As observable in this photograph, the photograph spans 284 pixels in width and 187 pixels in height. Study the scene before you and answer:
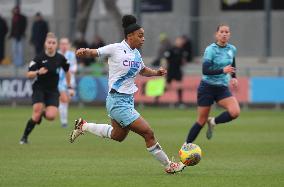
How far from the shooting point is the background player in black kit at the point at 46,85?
2009cm

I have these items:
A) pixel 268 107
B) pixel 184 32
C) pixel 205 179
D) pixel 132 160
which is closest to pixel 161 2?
pixel 184 32

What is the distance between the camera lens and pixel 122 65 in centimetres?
1434

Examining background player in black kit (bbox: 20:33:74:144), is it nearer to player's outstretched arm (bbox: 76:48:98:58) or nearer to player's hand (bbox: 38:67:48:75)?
player's hand (bbox: 38:67:48:75)

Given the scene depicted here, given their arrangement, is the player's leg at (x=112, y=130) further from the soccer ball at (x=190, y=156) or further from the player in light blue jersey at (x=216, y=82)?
the player in light blue jersey at (x=216, y=82)

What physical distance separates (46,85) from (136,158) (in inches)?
154

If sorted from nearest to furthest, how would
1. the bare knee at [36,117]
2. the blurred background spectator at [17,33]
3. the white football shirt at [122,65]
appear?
the white football shirt at [122,65], the bare knee at [36,117], the blurred background spectator at [17,33]

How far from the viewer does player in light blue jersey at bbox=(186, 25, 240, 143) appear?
17625mm

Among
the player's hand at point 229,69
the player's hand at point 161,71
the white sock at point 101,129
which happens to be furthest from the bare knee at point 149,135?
the player's hand at point 229,69

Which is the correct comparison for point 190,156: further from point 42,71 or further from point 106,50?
point 42,71

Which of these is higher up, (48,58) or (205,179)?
(48,58)

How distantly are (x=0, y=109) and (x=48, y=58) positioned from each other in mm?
13672

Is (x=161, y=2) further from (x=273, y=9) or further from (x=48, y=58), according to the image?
(x=48, y=58)

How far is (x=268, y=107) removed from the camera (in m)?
34.7

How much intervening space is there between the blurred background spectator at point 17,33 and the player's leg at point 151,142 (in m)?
24.2
